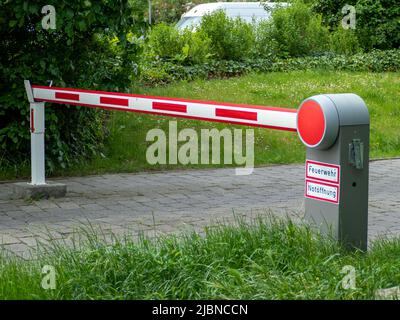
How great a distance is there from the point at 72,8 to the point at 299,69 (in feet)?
28.6

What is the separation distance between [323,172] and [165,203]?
3366mm

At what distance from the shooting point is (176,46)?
1720cm

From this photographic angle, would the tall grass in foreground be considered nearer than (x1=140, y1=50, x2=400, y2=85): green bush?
Yes

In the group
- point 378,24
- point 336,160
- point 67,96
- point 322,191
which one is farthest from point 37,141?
point 378,24

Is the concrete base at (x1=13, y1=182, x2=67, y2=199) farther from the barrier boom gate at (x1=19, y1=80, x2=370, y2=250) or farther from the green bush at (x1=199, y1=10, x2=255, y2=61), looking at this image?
the green bush at (x1=199, y1=10, x2=255, y2=61)

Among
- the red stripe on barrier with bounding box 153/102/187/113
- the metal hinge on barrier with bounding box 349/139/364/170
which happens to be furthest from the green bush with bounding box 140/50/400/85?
the metal hinge on barrier with bounding box 349/139/364/170

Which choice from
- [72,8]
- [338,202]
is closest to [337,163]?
[338,202]

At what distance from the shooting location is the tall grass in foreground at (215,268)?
15.2 feet

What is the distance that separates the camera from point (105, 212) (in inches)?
321

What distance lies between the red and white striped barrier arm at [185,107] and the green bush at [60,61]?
995 millimetres

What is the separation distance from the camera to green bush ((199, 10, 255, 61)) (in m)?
17.7

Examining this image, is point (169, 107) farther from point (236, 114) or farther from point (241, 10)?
point (241, 10)

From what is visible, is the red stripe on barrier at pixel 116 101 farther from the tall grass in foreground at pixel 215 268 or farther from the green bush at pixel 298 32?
the green bush at pixel 298 32

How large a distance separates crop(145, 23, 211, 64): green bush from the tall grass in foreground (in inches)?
449
